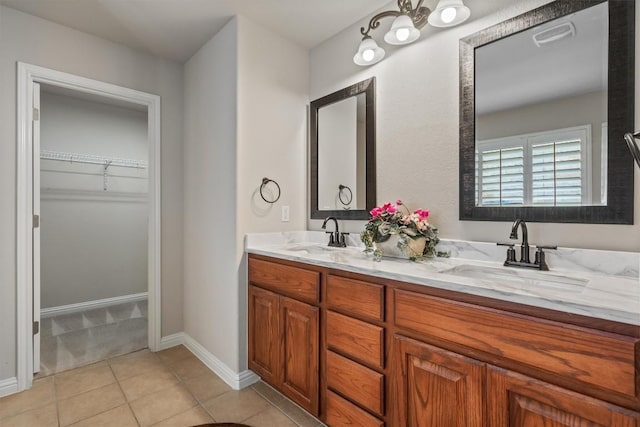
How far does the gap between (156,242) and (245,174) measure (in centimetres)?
113

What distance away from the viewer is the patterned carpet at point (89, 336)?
242 cm

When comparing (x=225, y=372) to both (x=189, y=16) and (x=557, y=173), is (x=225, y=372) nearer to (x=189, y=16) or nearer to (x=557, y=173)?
(x=557, y=173)

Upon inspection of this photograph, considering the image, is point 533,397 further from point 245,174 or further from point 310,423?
point 245,174

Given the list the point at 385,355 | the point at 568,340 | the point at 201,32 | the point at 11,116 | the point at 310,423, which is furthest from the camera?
the point at 201,32

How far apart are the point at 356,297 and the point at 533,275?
2.37 feet

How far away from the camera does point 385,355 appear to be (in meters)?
1.29

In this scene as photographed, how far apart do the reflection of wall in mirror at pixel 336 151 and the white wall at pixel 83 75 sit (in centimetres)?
130

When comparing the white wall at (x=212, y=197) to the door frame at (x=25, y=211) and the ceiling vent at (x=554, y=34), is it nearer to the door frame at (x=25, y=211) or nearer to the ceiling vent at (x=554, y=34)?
the door frame at (x=25, y=211)

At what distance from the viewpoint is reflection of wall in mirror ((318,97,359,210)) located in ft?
7.20

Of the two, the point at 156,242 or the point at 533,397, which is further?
the point at 156,242

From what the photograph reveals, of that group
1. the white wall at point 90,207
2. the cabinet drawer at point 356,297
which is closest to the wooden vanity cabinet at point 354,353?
the cabinet drawer at point 356,297

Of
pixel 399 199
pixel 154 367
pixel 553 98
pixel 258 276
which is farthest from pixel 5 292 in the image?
pixel 553 98

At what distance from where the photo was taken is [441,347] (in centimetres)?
112

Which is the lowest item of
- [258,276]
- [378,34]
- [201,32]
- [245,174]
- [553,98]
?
[258,276]
